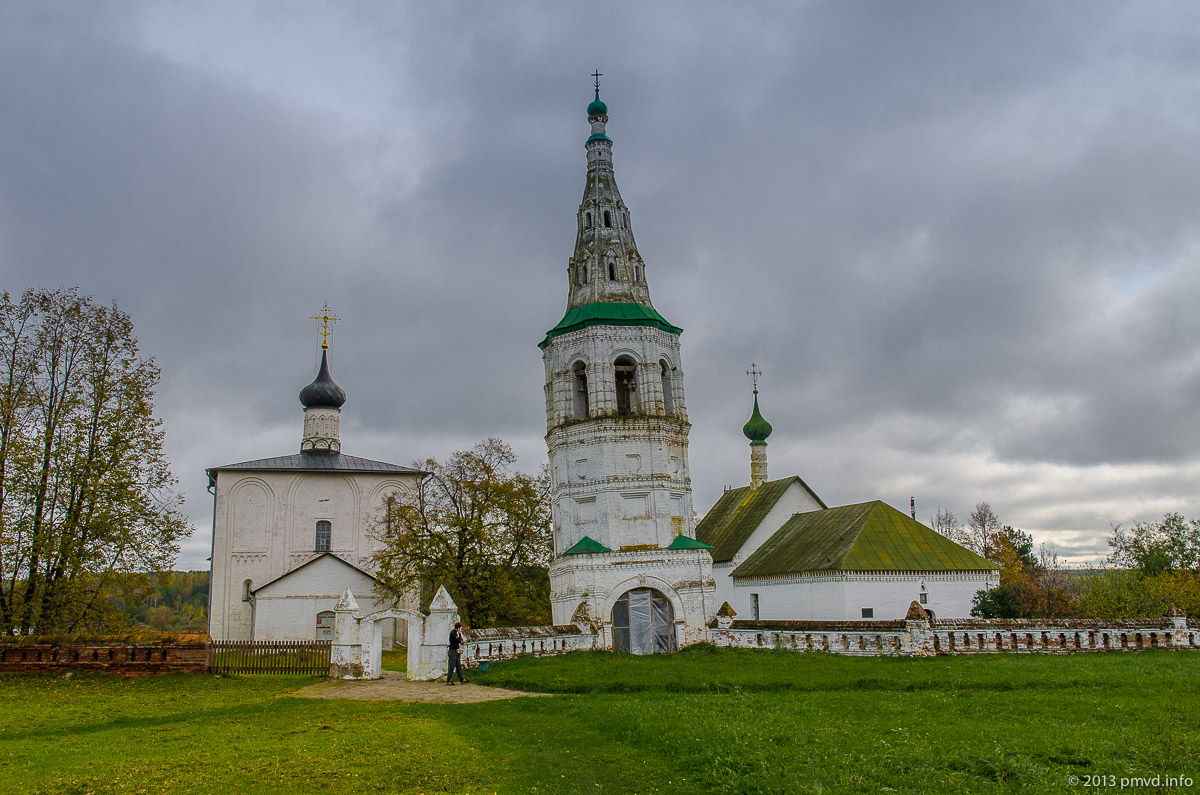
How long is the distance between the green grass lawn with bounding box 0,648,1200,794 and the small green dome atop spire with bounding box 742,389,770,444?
22153 mm

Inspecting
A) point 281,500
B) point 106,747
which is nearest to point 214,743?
point 106,747

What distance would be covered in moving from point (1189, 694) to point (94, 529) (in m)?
20.9

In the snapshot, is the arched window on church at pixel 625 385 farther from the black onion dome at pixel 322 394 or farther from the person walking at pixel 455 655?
the black onion dome at pixel 322 394

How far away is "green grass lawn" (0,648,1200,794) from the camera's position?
7.88 meters

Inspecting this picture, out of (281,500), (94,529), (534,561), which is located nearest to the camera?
(94,529)

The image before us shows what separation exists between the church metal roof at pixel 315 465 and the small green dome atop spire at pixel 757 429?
48.1 ft

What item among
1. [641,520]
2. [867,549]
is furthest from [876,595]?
[641,520]

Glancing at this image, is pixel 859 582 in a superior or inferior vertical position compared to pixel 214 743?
superior

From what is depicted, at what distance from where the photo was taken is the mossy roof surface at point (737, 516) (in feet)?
103

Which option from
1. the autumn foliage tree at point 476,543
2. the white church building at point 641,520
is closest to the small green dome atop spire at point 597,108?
the white church building at point 641,520

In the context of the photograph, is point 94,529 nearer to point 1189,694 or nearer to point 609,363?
point 609,363

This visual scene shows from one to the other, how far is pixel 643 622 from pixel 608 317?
899 cm

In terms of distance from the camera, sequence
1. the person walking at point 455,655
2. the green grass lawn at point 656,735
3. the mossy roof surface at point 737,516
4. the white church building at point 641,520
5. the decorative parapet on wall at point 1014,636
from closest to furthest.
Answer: the green grass lawn at point 656,735 < the person walking at point 455,655 < the decorative parapet on wall at point 1014,636 < the white church building at point 641,520 < the mossy roof surface at point 737,516

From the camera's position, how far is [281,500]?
39.1 meters
